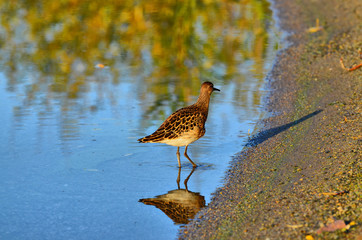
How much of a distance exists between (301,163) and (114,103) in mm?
3666

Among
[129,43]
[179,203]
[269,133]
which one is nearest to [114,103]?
[269,133]

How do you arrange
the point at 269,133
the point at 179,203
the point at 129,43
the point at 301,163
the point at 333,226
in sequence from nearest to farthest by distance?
the point at 333,226 → the point at 179,203 → the point at 301,163 → the point at 269,133 → the point at 129,43

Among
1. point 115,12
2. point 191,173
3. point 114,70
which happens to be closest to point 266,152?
point 191,173

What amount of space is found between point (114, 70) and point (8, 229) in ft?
19.1

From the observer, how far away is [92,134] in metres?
7.69

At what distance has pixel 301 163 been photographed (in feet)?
20.8

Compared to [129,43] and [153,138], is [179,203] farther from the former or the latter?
[129,43]

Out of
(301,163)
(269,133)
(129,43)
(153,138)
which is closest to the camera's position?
(301,163)

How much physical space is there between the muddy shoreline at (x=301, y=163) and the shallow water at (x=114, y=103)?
29cm

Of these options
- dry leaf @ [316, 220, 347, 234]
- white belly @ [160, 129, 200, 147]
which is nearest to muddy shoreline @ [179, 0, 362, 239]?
dry leaf @ [316, 220, 347, 234]

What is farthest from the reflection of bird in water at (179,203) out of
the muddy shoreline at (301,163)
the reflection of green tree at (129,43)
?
the reflection of green tree at (129,43)

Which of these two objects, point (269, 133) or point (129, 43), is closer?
point (269, 133)

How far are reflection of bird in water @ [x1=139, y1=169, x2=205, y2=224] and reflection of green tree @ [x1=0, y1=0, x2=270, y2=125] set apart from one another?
9.66 feet

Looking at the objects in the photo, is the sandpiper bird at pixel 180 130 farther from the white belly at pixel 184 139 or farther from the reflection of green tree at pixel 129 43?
the reflection of green tree at pixel 129 43
